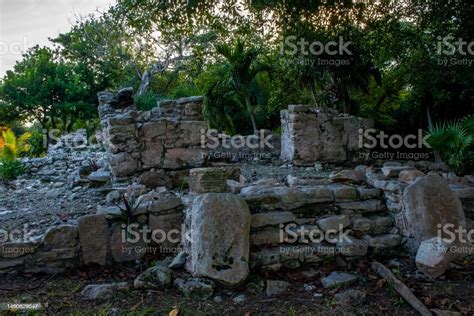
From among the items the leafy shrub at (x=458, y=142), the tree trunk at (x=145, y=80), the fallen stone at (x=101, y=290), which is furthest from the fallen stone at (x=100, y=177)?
the tree trunk at (x=145, y=80)

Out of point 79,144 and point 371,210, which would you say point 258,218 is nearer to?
point 371,210

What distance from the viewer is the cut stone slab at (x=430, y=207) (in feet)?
12.5

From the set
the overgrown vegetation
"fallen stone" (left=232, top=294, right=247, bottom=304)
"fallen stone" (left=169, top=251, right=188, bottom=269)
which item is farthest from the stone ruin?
the overgrown vegetation

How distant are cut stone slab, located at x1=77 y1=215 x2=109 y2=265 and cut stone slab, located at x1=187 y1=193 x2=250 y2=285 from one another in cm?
95

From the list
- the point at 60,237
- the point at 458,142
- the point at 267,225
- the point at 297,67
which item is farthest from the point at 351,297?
the point at 297,67

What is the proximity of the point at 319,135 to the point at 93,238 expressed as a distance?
18.2 ft

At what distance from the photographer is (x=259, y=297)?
133 inches

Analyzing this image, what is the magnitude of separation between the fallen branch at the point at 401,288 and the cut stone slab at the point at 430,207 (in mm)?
541

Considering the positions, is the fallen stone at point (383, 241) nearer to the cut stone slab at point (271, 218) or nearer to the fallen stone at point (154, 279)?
the cut stone slab at point (271, 218)

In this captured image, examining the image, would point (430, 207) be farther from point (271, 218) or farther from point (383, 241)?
point (271, 218)

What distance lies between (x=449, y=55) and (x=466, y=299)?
211 inches

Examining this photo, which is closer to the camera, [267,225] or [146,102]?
[267,225]

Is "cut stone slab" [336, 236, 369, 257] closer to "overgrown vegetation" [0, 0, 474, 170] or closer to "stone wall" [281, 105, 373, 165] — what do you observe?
"overgrown vegetation" [0, 0, 474, 170]

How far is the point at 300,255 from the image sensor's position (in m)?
3.85
